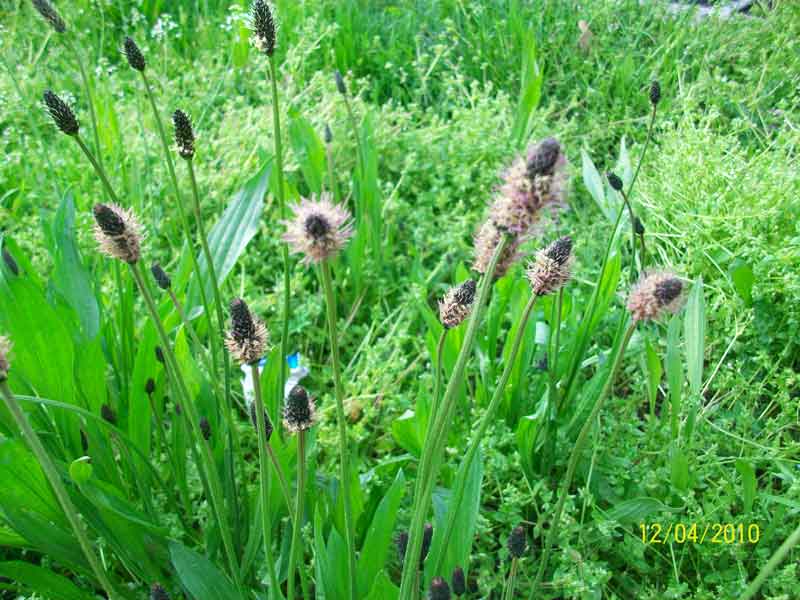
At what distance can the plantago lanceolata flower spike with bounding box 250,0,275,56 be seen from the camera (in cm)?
115

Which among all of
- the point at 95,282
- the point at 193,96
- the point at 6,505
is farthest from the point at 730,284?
the point at 193,96

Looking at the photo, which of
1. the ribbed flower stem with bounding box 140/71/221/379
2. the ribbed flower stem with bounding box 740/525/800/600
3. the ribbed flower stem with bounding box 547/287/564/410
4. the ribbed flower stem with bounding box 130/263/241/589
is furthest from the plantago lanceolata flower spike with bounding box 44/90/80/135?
the ribbed flower stem with bounding box 740/525/800/600

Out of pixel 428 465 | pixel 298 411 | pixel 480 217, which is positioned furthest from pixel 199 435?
pixel 480 217

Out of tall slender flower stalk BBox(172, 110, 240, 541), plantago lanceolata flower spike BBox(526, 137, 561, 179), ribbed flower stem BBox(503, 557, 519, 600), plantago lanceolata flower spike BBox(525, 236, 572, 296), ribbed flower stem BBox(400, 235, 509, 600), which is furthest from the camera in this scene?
tall slender flower stalk BBox(172, 110, 240, 541)

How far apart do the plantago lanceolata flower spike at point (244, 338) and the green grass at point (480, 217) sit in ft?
1.47

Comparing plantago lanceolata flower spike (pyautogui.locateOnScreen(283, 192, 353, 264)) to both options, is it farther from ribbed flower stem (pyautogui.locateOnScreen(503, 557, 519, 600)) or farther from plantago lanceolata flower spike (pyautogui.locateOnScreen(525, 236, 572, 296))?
ribbed flower stem (pyautogui.locateOnScreen(503, 557, 519, 600))

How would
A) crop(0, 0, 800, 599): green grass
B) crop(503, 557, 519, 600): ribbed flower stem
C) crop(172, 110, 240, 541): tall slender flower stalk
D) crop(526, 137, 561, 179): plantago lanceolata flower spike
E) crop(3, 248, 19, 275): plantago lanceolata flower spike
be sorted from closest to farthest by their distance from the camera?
crop(526, 137, 561, 179): plantago lanceolata flower spike → crop(503, 557, 519, 600): ribbed flower stem → crop(172, 110, 240, 541): tall slender flower stalk → crop(3, 248, 19, 275): plantago lanceolata flower spike → crop(0, 0, 800, 599): green grass

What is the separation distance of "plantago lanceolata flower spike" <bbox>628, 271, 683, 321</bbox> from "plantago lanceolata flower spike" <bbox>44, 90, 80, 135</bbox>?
0.92 meters

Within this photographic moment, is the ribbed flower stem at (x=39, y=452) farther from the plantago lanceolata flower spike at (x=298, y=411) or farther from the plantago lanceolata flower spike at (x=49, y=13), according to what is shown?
the plantago lanceolata flower spike at (x=49, y=13)

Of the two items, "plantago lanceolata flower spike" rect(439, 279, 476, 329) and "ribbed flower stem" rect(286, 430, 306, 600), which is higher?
"plantago lanceolata flower spike" rect(439, 279, 476, 329)

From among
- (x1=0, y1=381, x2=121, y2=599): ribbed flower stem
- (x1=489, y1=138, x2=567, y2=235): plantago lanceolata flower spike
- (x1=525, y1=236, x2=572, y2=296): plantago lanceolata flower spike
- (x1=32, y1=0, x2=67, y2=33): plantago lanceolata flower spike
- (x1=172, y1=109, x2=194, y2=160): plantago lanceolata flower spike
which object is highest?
(x1=32, y1=0, x2=67, y2=33): plantago lanceolata flower spike

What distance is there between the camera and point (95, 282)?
1.75 meters

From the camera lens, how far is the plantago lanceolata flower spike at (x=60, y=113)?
1.16m

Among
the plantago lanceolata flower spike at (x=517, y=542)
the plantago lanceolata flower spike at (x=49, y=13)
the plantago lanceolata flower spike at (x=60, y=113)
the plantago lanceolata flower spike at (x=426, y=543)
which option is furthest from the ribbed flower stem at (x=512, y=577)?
the plantago lanceolata flower spike at (x=49, y=13)
